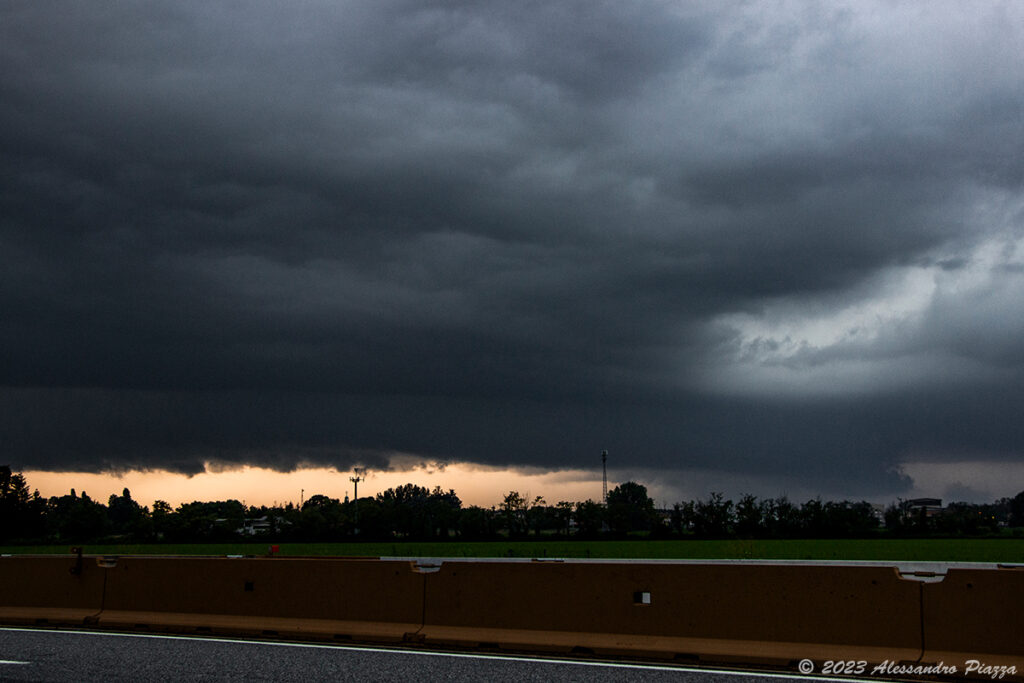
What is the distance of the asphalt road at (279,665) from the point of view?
26.7 feet

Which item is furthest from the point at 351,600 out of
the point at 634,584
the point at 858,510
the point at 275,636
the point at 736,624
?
the point at 858,510

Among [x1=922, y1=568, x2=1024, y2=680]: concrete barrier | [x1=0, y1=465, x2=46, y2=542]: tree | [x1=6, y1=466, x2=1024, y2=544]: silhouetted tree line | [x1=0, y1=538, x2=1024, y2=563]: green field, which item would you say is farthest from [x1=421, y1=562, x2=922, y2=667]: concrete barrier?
[x1=0, y1=465, x2=46, y2=542]: tree

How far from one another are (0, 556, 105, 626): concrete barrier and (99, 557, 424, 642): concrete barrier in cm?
32

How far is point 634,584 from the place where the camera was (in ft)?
31.6

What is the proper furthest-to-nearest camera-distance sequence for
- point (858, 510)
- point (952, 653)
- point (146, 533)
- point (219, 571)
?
point (146, 533) → point (858, 510) → point (219, 571) → point (952, 653)

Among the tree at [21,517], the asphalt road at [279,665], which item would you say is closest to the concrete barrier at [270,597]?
the asphalt road at [279,665]

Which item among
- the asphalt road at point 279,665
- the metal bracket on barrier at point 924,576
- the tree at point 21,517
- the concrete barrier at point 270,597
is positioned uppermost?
the metal bracket on barrier at point 924,576

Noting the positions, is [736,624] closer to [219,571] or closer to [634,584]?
[634,584]

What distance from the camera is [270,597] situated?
11.3 meters

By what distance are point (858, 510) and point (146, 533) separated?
331 feet

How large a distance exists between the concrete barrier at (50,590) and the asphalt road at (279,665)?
5.75ft

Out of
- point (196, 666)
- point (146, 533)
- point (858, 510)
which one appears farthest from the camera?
point (146, 533)

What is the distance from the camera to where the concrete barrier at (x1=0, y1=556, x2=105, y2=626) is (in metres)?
12.5

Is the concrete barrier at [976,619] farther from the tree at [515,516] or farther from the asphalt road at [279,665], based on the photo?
the tree at [515,516]
